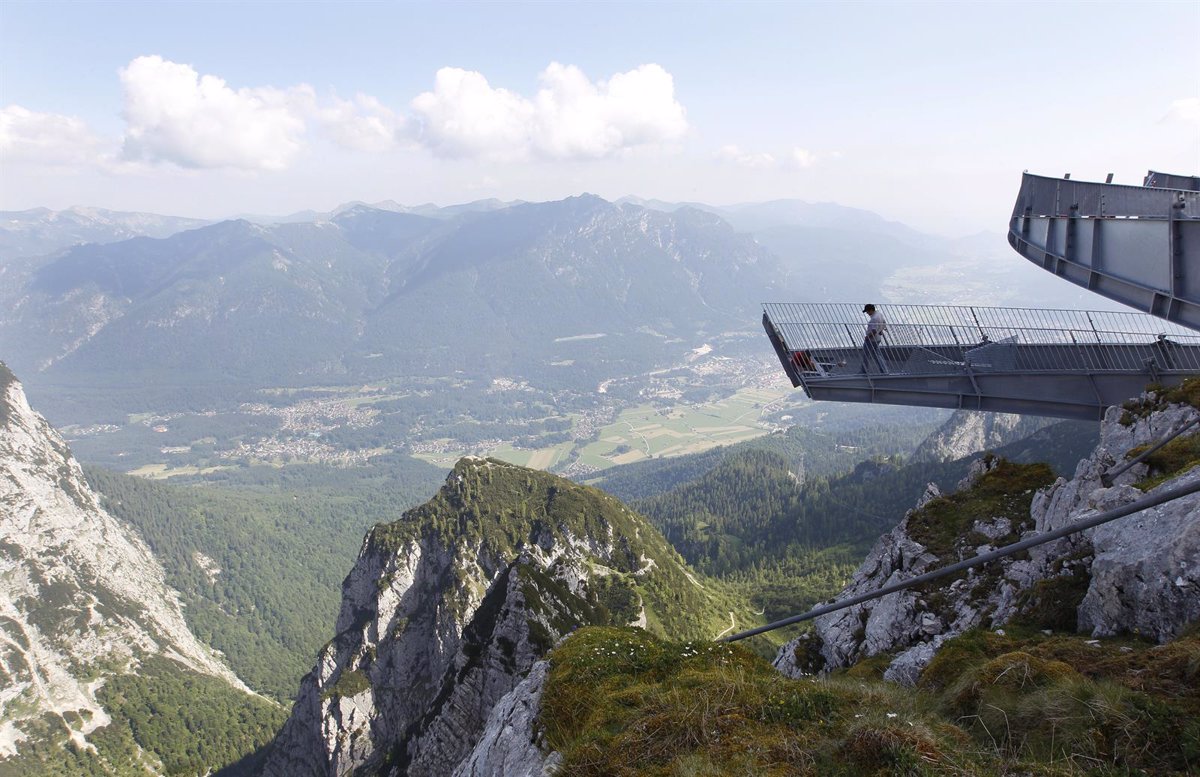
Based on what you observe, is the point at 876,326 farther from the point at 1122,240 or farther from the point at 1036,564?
the point at 1036,564

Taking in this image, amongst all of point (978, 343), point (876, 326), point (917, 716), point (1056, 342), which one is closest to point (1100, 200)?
point (1056, 342)

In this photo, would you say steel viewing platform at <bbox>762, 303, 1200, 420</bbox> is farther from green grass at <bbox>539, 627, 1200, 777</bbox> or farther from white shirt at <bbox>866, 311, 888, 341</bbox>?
green grass at <bbox>539, 627, 1200, 777</bbox>

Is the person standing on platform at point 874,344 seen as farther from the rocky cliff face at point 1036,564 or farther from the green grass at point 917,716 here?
the green grass at point 917,716

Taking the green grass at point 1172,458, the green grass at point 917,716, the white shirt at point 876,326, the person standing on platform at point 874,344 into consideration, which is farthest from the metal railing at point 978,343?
the green grass at point 917,716

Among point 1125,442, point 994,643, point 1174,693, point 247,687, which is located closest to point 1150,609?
point 994,643

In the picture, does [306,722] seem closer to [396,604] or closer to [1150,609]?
[396,604]

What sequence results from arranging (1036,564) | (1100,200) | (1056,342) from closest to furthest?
(1036,564) → (1056,342) → (1100,200)
